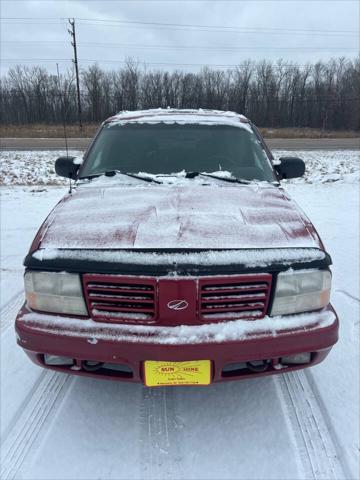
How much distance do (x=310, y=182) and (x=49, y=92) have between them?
35.0m

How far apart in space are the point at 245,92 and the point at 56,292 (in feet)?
159

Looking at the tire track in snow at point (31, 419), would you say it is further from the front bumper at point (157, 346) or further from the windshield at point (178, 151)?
the windshield at point (178, 151)

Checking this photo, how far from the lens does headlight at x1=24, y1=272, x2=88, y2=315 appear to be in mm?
1938

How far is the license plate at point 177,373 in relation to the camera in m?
1.88

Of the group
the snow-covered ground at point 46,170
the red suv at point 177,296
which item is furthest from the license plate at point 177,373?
the snow-covered ground at point 46,170

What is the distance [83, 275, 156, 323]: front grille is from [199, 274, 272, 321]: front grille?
255 mm

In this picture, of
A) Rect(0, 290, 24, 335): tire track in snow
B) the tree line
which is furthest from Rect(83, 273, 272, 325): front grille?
the tree line

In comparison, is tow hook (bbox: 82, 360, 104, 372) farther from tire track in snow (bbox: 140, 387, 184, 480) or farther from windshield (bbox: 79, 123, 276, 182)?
windshield (bbox: 79, 123, 276, 182)

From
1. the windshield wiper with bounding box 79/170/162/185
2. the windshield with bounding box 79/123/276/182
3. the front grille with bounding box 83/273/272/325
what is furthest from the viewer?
the windshield with bounding box 79/123/276/182

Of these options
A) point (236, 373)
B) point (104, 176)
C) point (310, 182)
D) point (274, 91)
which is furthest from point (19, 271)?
point (274, 91)

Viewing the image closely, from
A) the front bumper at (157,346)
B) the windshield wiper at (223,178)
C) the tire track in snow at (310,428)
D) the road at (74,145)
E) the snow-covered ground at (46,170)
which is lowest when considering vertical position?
the tire track in snow at (310,428)

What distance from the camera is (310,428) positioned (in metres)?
2.16

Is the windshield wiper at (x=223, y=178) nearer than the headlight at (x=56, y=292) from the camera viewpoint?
No

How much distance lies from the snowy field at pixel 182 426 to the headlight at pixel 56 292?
0.72 metres
